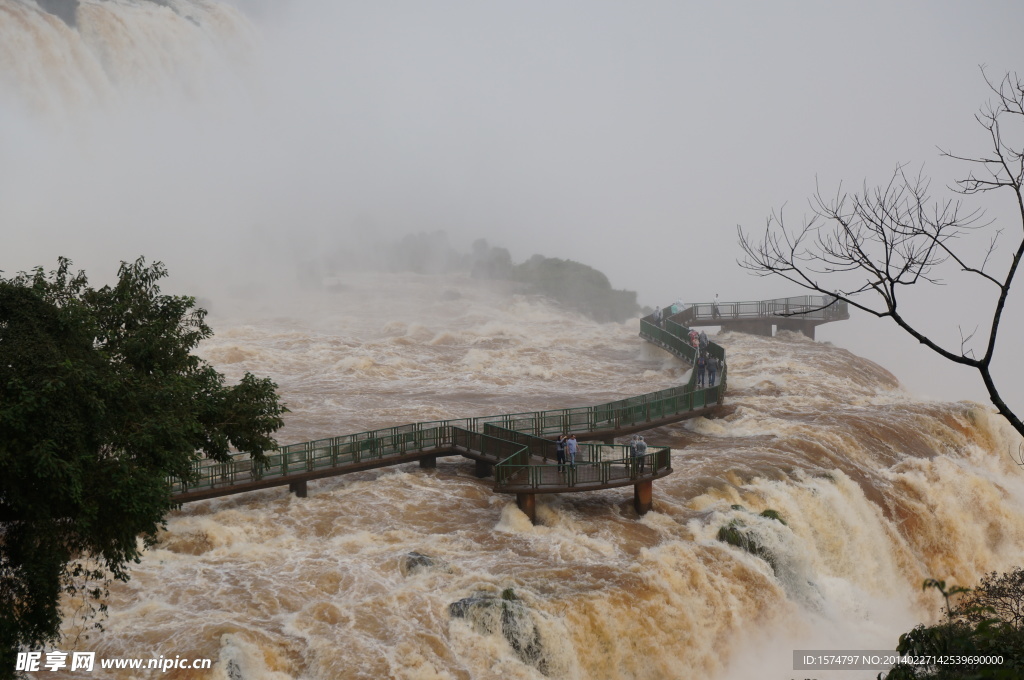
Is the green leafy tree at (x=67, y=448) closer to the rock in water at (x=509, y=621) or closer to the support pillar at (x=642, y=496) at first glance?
the rock in water at (x=509, y=621)

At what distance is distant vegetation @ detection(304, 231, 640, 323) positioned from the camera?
85.3 metres

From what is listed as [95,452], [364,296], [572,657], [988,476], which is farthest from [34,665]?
[364,296]

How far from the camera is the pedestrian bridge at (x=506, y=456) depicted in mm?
20766

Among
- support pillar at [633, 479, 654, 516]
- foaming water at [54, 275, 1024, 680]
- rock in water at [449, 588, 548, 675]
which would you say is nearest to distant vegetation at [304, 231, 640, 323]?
foaming water at [54, 275, 1024, 680]

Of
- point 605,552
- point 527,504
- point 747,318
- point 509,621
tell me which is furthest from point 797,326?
point 509,621

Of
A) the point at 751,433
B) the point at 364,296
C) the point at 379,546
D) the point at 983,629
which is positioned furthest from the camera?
the point at 364,296

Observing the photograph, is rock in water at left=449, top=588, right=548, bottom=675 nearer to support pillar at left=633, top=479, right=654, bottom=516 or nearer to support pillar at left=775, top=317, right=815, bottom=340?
support pillar at left=633, top=479, right=654, bottom=516

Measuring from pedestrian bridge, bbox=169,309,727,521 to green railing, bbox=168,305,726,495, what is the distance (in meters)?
0.03

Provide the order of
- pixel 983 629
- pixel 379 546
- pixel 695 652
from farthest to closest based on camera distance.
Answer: pixel 379 546 → pixel 695 652 → pixel 983 629

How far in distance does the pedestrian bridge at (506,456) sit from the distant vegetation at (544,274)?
54.1 metres

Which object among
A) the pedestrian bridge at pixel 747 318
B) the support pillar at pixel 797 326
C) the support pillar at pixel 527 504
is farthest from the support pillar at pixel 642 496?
the support pillar at pixel 797 326

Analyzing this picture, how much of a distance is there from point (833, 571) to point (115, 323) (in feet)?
63.1

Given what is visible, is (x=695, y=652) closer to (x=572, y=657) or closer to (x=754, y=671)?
(x=754, y=671)

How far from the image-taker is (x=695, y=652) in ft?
59.1
